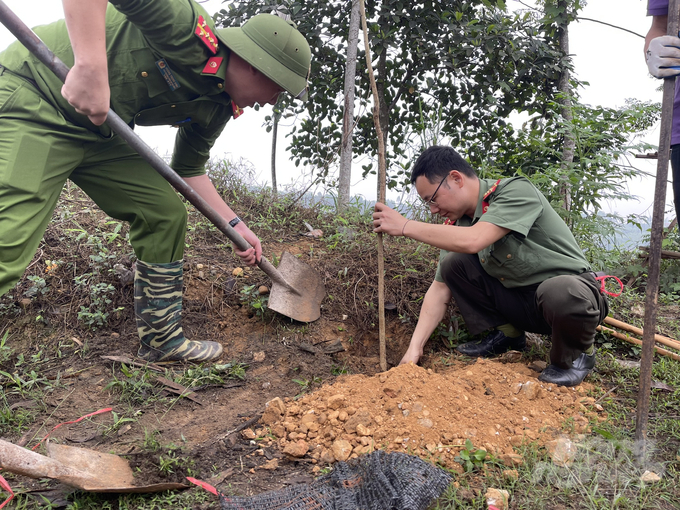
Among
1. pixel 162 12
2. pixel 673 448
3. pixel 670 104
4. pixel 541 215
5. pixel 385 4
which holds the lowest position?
pixel 673 448

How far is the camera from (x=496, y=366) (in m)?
2.40

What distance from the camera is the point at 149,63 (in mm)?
2057

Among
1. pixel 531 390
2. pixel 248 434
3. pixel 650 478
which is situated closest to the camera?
pixel 650 478

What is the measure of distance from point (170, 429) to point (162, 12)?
185 cm

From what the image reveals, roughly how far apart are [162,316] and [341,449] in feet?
4.64

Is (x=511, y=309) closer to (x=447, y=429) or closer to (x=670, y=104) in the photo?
(x=447, y=429)

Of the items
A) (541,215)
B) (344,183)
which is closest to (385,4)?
(344,183)

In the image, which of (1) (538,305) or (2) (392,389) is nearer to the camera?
(2) (392,389)

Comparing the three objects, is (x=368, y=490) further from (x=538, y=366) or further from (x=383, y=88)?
(x=383, y=88)

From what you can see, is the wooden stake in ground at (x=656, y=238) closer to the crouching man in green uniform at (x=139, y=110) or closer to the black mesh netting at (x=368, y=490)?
the black mesh netting at (x=368, y=490)

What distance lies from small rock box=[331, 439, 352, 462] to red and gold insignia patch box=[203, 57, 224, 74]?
1764 mm

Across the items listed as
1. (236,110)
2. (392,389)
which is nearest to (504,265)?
(392,389)

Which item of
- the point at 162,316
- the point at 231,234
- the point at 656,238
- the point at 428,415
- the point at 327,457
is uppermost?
the point at 656,238

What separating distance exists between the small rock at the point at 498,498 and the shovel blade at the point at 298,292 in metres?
1.76
